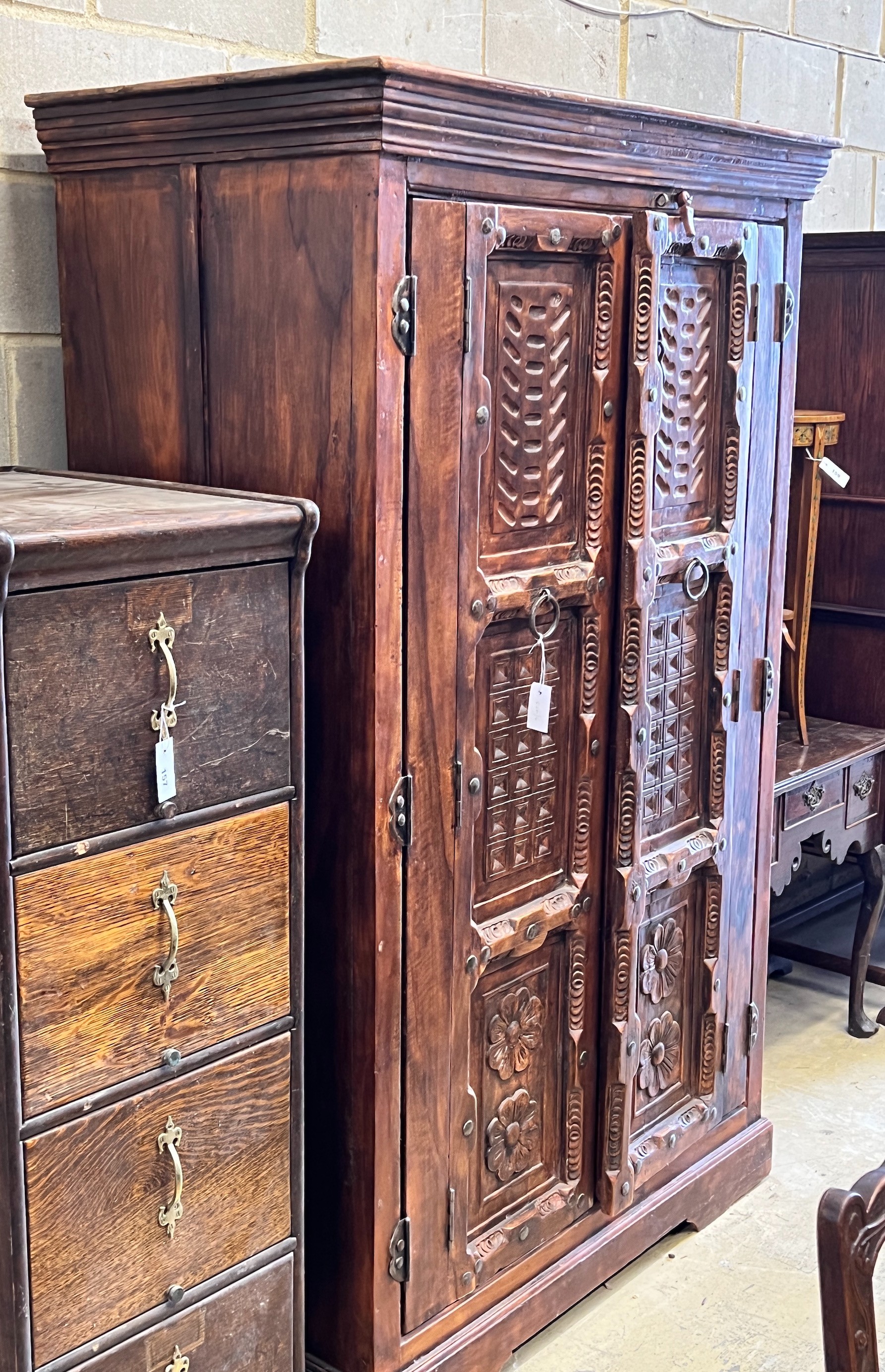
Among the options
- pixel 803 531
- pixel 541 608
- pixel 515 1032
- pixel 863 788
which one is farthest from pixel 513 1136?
pixel 803 531

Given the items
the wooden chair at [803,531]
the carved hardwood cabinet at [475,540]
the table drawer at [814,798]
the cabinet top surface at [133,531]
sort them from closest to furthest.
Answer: the cabinet top surface at [133,531], the carved hardwood cabinet at [475,540], the table drawer at [814,798], the wooden chair at [803,531]

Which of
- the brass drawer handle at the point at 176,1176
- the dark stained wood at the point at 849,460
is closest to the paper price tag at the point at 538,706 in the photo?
the brass drawer handle at the point at 176,1176

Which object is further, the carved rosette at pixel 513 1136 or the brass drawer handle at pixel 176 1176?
the carved rosette at pixel 513 1136

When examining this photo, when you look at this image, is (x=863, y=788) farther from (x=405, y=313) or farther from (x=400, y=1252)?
(x=405, y=313)

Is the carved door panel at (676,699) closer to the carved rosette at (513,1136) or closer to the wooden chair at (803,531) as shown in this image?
the carved rosette at (513,1136)

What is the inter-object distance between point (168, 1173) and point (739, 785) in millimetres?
1238

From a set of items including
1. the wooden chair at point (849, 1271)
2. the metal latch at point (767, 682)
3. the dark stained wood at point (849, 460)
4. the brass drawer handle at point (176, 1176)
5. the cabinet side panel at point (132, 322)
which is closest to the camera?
the wooden chair at point (849, 1271)

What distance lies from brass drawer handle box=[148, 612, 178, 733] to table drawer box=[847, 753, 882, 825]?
2.08 m

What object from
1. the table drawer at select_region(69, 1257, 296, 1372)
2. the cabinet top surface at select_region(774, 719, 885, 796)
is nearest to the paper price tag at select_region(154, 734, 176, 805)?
the table drawer at select_region(69, 1257, 296, 1372)

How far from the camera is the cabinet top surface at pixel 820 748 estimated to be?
120 inches

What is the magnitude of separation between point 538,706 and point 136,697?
2.21 ft

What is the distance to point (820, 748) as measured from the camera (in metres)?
3.29

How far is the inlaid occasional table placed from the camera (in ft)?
10.0

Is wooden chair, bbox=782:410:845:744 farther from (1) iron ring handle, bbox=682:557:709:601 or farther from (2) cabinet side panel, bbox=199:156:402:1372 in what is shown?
(2) cabinet side panel, bbox=199:156:402:1372
